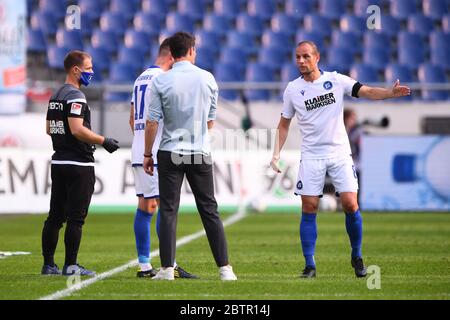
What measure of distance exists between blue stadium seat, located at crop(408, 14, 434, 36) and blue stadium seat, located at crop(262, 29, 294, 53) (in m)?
2.67

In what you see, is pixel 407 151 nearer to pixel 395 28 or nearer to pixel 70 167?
pixel 395 28

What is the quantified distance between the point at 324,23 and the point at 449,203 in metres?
6.31

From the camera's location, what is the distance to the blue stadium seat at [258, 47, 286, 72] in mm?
23391

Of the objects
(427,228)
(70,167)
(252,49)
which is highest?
(252,49)

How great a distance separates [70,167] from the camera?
30.2 feet

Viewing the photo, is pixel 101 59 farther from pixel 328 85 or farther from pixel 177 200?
pixel 177 200

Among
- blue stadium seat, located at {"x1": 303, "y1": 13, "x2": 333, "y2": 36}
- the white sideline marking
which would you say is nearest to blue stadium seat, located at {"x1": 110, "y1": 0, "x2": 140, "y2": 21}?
blue stadium seat, located at {"x1": 303, "y1": 13, "x2": 333, "y2": 36}

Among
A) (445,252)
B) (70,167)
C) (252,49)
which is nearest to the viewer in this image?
(70,167)

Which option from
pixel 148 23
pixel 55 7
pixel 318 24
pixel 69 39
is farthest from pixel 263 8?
pixel 55 7

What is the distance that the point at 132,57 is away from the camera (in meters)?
23.6

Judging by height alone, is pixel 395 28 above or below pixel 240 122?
above

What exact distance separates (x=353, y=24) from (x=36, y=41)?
22.9 feet
